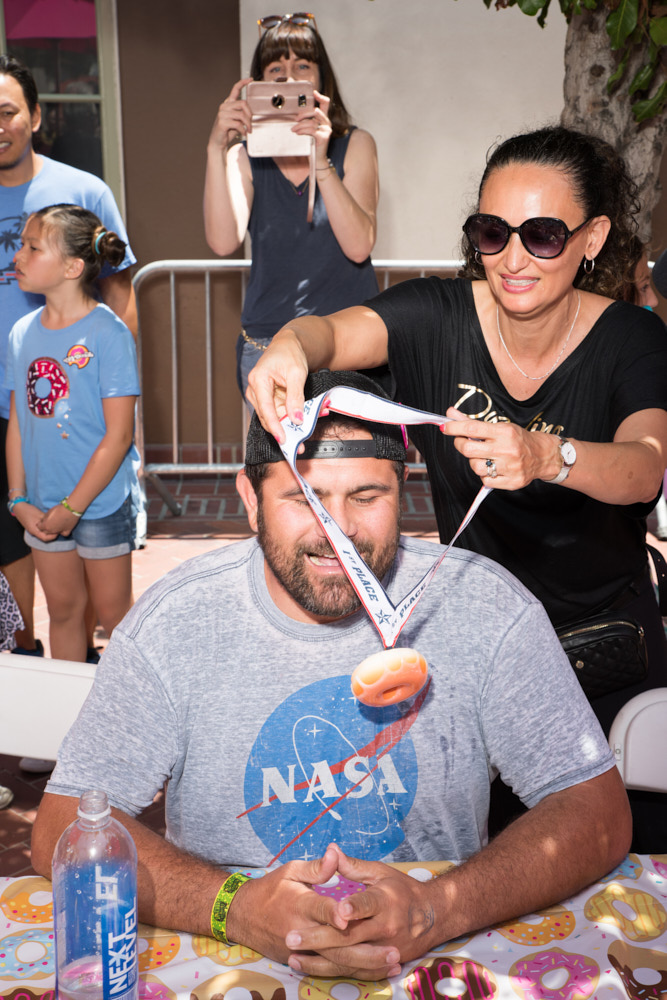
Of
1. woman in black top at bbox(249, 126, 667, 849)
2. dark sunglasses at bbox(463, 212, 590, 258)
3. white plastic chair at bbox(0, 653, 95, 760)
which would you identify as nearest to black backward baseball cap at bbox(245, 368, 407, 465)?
woman in black top at bbox(249, 126, 667, 849)

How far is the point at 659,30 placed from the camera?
356cm

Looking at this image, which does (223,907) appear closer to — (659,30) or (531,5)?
(531,5)

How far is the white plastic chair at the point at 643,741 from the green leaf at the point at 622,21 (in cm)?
260

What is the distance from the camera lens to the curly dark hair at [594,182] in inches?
86.9

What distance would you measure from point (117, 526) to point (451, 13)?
507cm

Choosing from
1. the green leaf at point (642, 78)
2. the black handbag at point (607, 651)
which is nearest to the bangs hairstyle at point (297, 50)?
the green leaf at point (642, 78)

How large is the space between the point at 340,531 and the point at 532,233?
2.86 ft

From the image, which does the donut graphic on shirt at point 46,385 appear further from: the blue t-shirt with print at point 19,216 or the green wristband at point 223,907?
the green wristband at point 223,907

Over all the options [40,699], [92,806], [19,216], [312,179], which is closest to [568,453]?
[92,806]

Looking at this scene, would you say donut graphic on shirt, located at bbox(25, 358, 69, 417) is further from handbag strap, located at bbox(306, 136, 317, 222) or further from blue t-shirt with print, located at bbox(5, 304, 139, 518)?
handbag strap, located at bbox(306, 136, 317, 222)

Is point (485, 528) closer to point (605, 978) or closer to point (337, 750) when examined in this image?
point (337, 750)

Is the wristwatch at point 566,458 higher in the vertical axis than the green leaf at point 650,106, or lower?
lower

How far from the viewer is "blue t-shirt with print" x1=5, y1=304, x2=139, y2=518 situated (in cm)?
372

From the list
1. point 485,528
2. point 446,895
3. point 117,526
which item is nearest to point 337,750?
point 446,895
